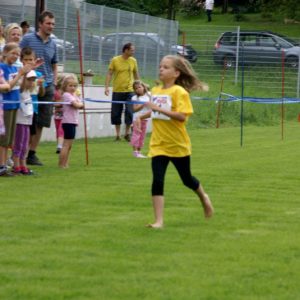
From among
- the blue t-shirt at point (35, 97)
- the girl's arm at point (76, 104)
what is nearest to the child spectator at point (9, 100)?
the blue t-shirt at point (35, 97)

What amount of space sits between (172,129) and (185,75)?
56 centimetres

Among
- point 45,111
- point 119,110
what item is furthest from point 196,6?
point 45,111

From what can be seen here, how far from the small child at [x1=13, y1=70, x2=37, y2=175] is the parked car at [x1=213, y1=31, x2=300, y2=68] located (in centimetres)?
2157

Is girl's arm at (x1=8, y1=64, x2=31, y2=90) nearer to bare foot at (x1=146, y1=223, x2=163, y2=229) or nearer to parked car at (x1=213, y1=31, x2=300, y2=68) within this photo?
bare foot at (x1=146, y1=223, x2=163, y2=229)

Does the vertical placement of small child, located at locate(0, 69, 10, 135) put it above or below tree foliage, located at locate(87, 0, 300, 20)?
A: below

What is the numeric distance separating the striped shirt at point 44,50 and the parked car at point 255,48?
785 inches

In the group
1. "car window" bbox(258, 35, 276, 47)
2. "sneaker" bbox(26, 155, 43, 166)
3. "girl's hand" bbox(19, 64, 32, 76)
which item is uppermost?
"car window" bbox(258, 35, 276, 47)

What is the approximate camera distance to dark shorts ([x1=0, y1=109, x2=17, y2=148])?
13445mm

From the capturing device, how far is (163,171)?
32.3 ft

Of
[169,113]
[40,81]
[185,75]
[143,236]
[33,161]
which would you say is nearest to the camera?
[143,236]

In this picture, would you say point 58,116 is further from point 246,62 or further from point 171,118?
point 246,62

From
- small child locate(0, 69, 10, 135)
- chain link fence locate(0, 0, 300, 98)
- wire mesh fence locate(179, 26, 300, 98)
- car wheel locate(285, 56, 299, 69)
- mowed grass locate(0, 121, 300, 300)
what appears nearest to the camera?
mowed grass locate(0, 121, 300, 300)

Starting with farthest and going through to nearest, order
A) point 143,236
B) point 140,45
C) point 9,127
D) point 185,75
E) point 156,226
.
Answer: point 140,45 → point 9,127 → point 185,75 → point 156,226 → point 143,236

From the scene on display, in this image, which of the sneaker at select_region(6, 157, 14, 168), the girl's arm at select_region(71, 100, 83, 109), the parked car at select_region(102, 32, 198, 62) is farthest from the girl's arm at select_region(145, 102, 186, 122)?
the parked car at select_region(102, 32, 198, 62)
